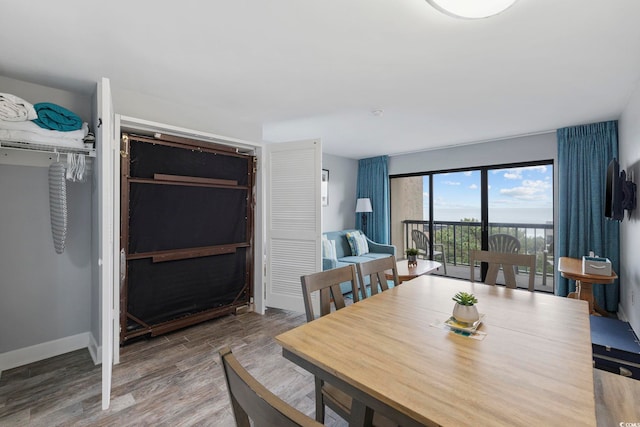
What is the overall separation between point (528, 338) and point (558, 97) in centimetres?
277

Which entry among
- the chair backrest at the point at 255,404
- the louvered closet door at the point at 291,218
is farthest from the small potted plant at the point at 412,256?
the chair backrest at the point at 255,404

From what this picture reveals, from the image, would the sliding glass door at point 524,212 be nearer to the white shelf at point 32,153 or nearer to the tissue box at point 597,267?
the tissue box at point 597,267

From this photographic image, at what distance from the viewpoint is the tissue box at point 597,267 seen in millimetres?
2826

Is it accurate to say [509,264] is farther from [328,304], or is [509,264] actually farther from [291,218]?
[291,218]

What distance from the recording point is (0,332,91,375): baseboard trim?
2.41 metres

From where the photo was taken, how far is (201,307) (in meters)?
3.21

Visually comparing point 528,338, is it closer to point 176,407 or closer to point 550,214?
point 176,407

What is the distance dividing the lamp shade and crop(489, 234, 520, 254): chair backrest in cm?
220

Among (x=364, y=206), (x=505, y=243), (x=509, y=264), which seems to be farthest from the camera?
(x=364, y=206)

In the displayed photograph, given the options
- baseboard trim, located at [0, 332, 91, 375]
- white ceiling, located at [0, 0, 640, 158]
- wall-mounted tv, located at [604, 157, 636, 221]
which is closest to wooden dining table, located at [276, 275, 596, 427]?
white ceiling, located at [0, 0, 640, 158]

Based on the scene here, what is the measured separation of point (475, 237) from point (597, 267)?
7.54 ft

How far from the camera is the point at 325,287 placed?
1757 millimetres

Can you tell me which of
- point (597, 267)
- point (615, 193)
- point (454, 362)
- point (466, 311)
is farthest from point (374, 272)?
point (615, 193)

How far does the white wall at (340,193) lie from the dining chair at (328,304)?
12.4ft
